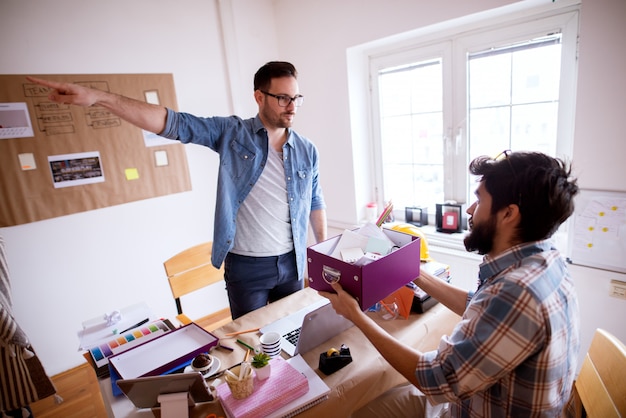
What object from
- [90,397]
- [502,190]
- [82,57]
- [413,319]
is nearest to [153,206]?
[82,57]

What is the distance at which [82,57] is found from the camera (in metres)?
2.36

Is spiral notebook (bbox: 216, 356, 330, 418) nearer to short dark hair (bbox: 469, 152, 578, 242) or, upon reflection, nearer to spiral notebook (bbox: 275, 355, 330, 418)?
spiral notebook (bbox: 275, 355, 330, 418)

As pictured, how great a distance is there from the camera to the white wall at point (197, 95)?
1.70m

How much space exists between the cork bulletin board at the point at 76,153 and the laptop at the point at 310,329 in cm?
177

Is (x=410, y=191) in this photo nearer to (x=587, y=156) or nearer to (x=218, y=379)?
(x=587, y=156)

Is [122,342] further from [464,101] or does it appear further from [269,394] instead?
[464,101]

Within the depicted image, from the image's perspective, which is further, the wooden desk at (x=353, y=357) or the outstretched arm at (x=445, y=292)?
the outstretched arm at (x=445, y=292)

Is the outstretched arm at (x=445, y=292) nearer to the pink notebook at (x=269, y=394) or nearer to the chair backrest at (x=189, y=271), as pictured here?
the pink notebook at (x=269, y=394)

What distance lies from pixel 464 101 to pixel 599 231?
108 centimetres

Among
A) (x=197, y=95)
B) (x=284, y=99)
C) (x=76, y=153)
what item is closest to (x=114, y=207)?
(x=76, y=153)

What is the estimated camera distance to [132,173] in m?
2.59

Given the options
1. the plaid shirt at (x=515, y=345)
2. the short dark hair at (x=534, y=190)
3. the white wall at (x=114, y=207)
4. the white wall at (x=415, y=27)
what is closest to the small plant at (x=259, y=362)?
the plaid shirt at (x=515, y=345)

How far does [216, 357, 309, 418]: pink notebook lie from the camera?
0.96 meters

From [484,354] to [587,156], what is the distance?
1.42 m
